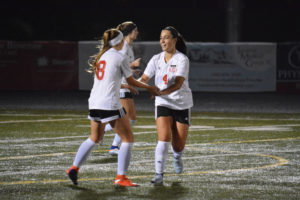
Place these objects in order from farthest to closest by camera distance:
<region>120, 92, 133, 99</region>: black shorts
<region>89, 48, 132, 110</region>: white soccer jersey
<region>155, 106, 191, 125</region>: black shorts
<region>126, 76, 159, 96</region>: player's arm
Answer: <region>120, 92, 133, 99</region>: black shorts
<region>155, 106, 191, 125</region>: black shorts
<region>126, 76, 159, 96</region>: player's arm
<region>89, 48, 132, 110</region>: white soccer jersey

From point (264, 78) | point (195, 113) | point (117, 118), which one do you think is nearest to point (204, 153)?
point (117, 118)

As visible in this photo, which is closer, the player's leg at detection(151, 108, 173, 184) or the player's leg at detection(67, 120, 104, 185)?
the player's leg at detection(67, 120, 104, 185)

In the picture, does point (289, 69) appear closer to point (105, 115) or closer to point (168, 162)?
point (168, 162)

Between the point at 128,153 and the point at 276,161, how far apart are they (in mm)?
3197

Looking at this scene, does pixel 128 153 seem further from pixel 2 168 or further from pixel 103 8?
pixel 103 8

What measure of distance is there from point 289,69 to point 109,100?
20442 millimetres

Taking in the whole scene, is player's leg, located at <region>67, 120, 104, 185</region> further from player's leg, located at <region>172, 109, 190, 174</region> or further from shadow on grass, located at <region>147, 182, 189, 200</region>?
player's leg, located at <region>172, 109, 190, 174</region>

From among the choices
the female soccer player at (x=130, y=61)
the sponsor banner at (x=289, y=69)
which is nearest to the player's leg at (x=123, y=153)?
the female soccer player at (x=130, y=61)

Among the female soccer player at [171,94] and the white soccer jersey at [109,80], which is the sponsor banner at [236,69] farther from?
the white soccer jersey at [109,80]

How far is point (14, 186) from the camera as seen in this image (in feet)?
29.0

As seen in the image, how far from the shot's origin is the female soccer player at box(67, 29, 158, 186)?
8.73m

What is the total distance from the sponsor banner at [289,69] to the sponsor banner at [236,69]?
0.23 metres

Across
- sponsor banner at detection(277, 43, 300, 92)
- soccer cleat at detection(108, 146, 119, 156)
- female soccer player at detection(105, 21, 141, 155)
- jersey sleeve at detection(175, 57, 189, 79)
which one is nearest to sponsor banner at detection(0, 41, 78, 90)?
sponsor banner at detection(277, 43, 300, 92)

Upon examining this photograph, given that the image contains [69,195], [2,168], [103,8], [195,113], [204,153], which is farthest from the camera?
[103,8]
